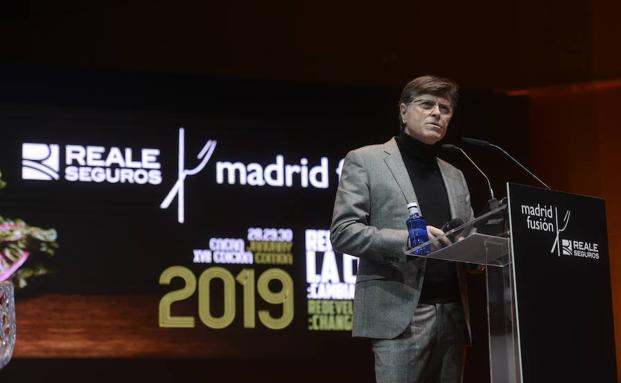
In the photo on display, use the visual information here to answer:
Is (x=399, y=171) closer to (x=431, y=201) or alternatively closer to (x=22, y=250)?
(x=431, y=201)

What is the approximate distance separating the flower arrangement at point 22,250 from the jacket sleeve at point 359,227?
2986 mm

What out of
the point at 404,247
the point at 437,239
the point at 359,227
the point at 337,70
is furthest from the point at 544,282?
the point at 337,70

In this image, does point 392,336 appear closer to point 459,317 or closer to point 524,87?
point 459,317

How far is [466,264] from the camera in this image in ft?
10.2

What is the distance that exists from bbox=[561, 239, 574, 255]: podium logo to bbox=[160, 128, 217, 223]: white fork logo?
355 cm

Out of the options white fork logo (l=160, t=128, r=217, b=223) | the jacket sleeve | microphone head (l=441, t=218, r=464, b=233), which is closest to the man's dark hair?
the jacket sleeve

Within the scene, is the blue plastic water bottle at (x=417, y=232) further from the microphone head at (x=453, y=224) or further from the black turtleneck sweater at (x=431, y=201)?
the black turtleneck sweater at (x=431, y=201)

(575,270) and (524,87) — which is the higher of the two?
(524,87)

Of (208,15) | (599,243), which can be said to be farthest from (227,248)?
(599,243)

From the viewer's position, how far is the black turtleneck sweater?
9.95 feet

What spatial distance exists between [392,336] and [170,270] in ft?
10.2

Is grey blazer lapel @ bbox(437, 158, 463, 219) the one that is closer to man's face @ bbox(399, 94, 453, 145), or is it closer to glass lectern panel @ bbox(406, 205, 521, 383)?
man's face @ bbox(399, 94, 453, 145)

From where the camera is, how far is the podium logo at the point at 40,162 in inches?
228

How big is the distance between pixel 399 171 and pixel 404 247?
33cm
